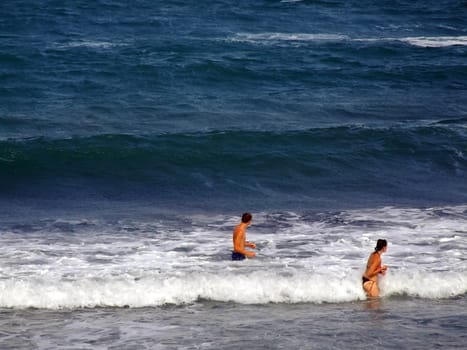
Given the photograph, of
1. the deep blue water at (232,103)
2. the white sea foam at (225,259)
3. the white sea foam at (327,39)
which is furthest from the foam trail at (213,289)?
the white sea foam at (327,39)

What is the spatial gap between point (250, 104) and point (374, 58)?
22.6 feet

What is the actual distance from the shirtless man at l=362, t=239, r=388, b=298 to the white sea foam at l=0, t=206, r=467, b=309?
0.50ft

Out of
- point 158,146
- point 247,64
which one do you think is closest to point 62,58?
point 247,64

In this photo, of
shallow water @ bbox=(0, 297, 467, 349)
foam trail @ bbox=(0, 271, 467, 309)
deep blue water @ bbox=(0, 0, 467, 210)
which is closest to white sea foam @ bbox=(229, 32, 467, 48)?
deep blue water @ bbox=(0, 0, 467, 210)

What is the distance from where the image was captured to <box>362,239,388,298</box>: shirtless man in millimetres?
12562

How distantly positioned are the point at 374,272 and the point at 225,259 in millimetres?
2586

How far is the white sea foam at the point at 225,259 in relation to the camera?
1244 centimetres

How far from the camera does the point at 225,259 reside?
1386cm

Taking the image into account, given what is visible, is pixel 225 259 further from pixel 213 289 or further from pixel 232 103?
pixel 232 103

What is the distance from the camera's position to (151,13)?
34.0 m

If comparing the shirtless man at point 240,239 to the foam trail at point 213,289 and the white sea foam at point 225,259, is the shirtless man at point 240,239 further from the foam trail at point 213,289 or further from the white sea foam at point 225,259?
the foam trail at point 213,289

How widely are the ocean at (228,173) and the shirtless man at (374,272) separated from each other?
0.20 metres

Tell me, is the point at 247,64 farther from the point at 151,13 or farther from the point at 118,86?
the point at 151,13

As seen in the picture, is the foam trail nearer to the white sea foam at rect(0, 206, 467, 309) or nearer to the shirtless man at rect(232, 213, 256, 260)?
the white sea foam at rect(0, 206, 467, 309)
